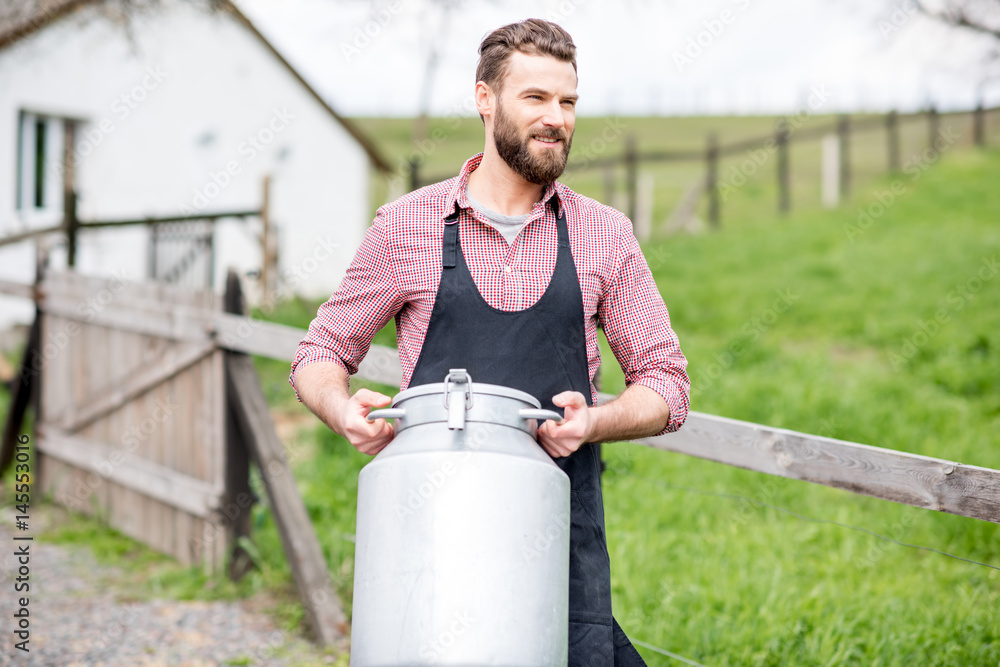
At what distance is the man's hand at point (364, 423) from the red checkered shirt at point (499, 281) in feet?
0.69

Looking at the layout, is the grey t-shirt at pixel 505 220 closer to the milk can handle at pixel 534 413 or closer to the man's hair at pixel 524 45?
the man's hair at pixel 524 45

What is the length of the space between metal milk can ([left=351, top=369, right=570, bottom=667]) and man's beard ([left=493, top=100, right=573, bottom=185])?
494 millimetres

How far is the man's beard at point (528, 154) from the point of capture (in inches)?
70.4

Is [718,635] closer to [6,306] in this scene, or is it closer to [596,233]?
[596,233]

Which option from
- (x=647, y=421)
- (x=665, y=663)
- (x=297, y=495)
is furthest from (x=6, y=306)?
(x=647, y=421)

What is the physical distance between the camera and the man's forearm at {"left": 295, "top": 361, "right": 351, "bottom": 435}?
1757 mm

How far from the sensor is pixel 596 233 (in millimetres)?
1885

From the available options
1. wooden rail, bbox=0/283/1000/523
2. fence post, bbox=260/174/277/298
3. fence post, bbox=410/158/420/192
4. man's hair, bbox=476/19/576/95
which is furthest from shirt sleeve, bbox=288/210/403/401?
fence post, bbox=260/174/277/298

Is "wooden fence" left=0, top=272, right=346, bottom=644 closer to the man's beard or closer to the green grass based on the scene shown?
the green grass

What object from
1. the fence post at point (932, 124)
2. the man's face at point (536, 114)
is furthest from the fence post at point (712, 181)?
the man's face at point (536, 114)

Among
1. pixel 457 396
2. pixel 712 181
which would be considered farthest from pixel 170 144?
pixel 457 396

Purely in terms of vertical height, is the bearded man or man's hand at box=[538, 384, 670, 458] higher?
the bearded man

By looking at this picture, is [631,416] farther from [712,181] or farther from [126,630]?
[712,181]

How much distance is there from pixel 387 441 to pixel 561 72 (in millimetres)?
848
